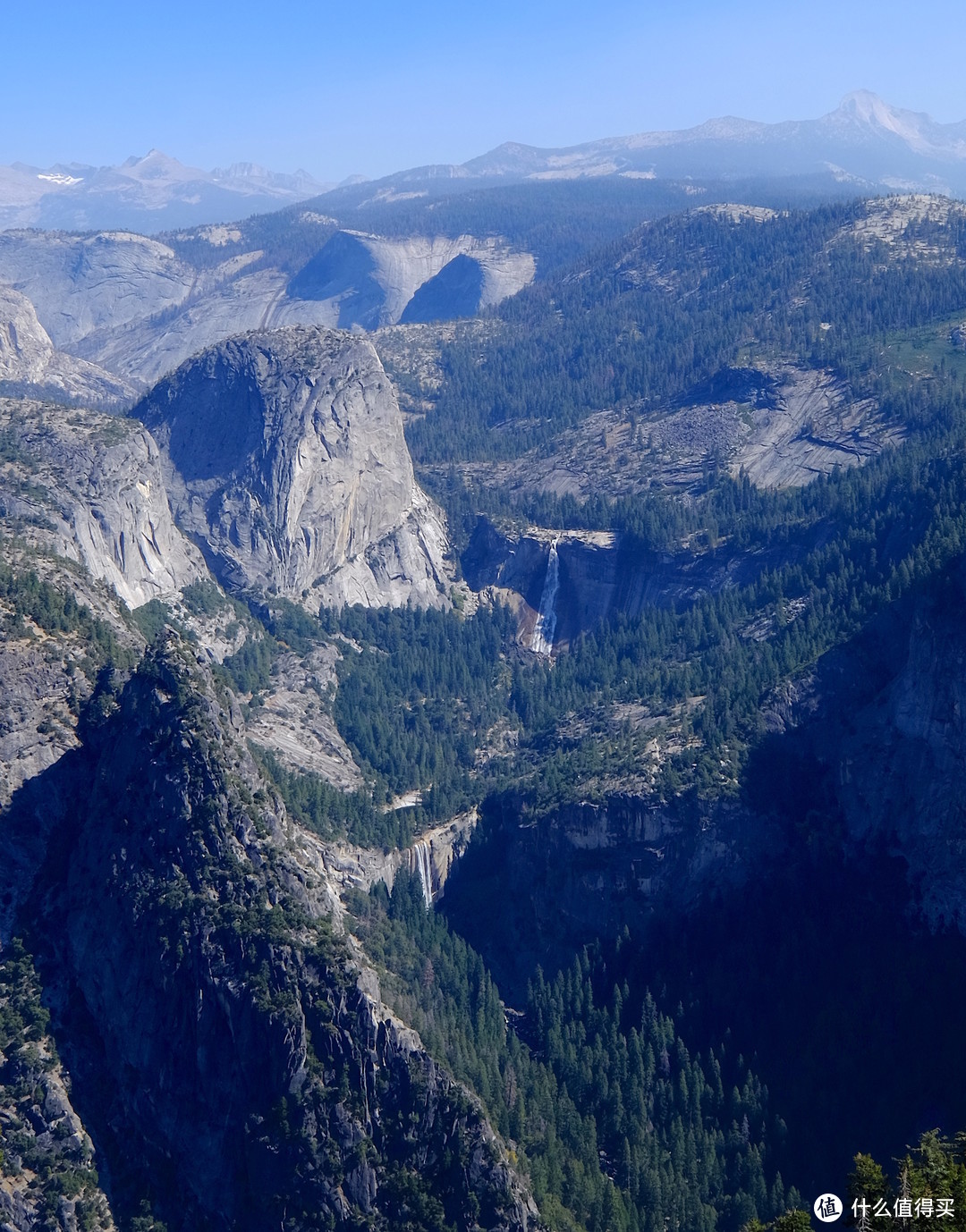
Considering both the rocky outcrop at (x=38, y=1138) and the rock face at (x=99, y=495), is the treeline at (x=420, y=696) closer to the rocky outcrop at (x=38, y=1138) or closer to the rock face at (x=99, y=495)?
the rock face at (x=99, y=495)

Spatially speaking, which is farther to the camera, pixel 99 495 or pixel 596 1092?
pixel 99 495

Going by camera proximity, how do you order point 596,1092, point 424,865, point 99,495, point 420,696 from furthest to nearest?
point 420,696
point 99,495
point 424,865
point 596,1092

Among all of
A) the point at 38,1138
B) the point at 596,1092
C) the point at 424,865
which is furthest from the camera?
the point at 424,865

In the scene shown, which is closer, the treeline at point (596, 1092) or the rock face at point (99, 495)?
the treeline at point (596, 1092)

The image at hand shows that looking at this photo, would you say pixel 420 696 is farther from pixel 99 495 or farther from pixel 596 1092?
pixel 596 1092

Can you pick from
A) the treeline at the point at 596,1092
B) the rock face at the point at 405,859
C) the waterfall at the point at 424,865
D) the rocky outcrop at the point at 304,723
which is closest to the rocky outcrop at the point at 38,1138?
the treeline at the point at 596,1092

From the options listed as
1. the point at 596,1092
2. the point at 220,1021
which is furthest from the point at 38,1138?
the point at 596,1092

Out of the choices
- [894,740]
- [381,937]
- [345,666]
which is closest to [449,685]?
[345,666]
